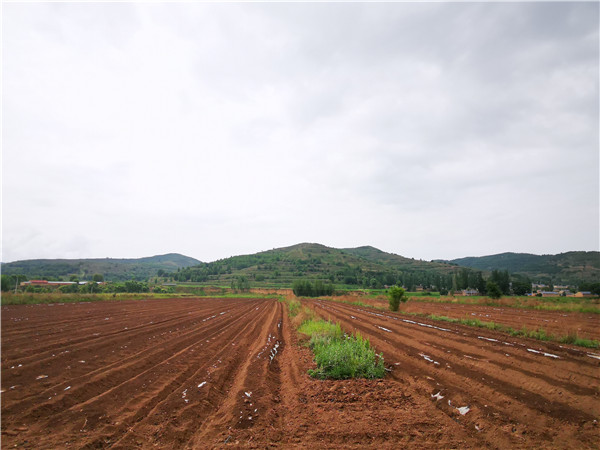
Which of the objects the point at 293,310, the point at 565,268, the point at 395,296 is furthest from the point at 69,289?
the point at 565,268

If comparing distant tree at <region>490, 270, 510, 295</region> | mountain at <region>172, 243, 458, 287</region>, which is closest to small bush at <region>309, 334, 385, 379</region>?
distant tree at <region>490, 270, 510, 295</region>

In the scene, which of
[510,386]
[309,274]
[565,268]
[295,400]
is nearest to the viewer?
[295,400]

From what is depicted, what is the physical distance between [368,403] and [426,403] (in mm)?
1133

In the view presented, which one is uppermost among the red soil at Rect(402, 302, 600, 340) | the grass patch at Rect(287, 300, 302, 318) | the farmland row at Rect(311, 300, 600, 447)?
the farmland row at Rect(311, 300, 600, 447)

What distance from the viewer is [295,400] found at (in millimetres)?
6527

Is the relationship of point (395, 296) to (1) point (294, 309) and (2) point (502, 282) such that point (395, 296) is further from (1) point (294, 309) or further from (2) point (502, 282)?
(2) point (502, 282)

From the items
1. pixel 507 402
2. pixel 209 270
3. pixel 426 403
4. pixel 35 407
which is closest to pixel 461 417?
pixel 426 403

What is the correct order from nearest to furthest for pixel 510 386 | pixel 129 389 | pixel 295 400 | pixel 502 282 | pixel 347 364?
pixel 295 400, pixel 510 386, pixel 129 389, pixel 347 364, pixel 502 282

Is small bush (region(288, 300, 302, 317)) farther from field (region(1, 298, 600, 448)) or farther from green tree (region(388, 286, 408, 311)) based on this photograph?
field (region(1, 298, 600, 448))

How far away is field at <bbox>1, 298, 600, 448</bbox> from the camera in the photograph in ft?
15.7

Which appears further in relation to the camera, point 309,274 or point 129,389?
point 309,274

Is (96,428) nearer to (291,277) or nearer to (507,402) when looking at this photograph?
(507,402)

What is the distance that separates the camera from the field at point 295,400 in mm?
4789

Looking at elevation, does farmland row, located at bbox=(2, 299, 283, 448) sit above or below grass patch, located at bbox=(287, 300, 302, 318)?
above
